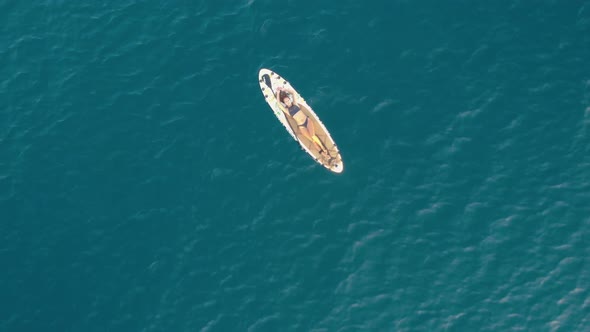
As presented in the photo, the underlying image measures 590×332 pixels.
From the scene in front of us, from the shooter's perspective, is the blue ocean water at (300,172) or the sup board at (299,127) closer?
the blue ocean water at (300,172)

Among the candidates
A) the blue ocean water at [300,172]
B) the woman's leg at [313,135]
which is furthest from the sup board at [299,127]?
the blue ocean water at [300,172]

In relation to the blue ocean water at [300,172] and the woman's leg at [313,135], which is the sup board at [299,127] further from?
the blue ocean water at [300,172]

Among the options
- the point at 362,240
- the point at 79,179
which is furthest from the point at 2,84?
the point at 362,240

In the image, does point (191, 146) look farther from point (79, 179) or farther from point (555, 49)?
point (555, 49)

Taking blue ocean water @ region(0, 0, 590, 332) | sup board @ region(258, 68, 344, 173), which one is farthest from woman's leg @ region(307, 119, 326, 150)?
blue ocean water @ region(0, 0, 590, 332)

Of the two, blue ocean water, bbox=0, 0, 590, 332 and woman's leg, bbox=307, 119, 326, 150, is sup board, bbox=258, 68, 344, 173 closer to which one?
woman's leg, bbox=307, 119, 326, 150

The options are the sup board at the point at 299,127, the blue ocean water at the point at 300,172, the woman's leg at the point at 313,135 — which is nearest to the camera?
the blue ocean water at the point at 300,172

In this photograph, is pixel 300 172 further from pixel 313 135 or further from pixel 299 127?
pixel 299 127

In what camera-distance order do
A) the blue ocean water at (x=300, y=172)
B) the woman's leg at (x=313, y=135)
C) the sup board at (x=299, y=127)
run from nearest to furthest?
the blue ocean water at (x=300, y=172)
the sup board at (x=299, y=127)
the woman's leg at (x=313, y=135)
